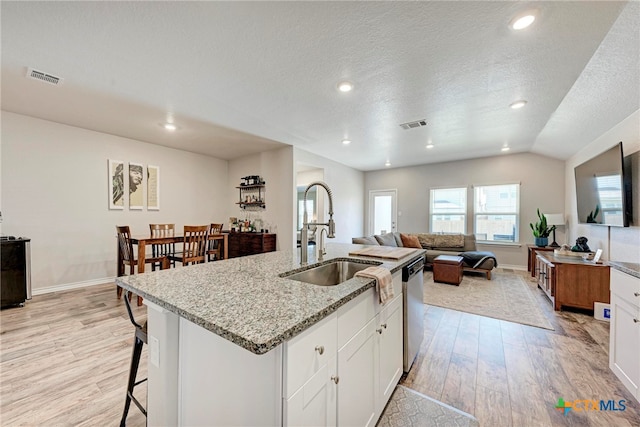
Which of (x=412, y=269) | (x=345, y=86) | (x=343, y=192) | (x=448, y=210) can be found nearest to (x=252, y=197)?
(x=343, y=192)

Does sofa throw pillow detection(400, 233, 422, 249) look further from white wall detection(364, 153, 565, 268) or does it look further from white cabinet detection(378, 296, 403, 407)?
white cabinet detection(378, 296, 403, 407)

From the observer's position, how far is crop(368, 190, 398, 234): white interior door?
7465 millimetres

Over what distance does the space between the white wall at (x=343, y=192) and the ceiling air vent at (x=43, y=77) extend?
3468 mm

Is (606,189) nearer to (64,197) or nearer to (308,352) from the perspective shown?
(308,352)

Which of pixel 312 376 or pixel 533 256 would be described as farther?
pixel 533 256

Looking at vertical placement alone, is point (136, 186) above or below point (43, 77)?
below

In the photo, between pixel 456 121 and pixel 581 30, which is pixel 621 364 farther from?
pixel 456 121

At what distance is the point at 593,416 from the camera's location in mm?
1587

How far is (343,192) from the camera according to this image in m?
6.86

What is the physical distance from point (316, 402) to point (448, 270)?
4.19 metres

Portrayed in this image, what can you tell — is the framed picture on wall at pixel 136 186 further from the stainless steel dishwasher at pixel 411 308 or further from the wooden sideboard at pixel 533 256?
the wooden sideboard at pixel 533 256

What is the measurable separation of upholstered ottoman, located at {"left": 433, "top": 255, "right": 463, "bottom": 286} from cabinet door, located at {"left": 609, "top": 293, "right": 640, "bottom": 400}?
2396 millimetres

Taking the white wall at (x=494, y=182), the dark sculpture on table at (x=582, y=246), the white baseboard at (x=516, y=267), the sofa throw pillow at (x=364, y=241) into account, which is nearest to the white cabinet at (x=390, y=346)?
the sofa throw pillow at (x=364, y=241)

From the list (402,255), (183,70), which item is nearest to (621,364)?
(402,255)
